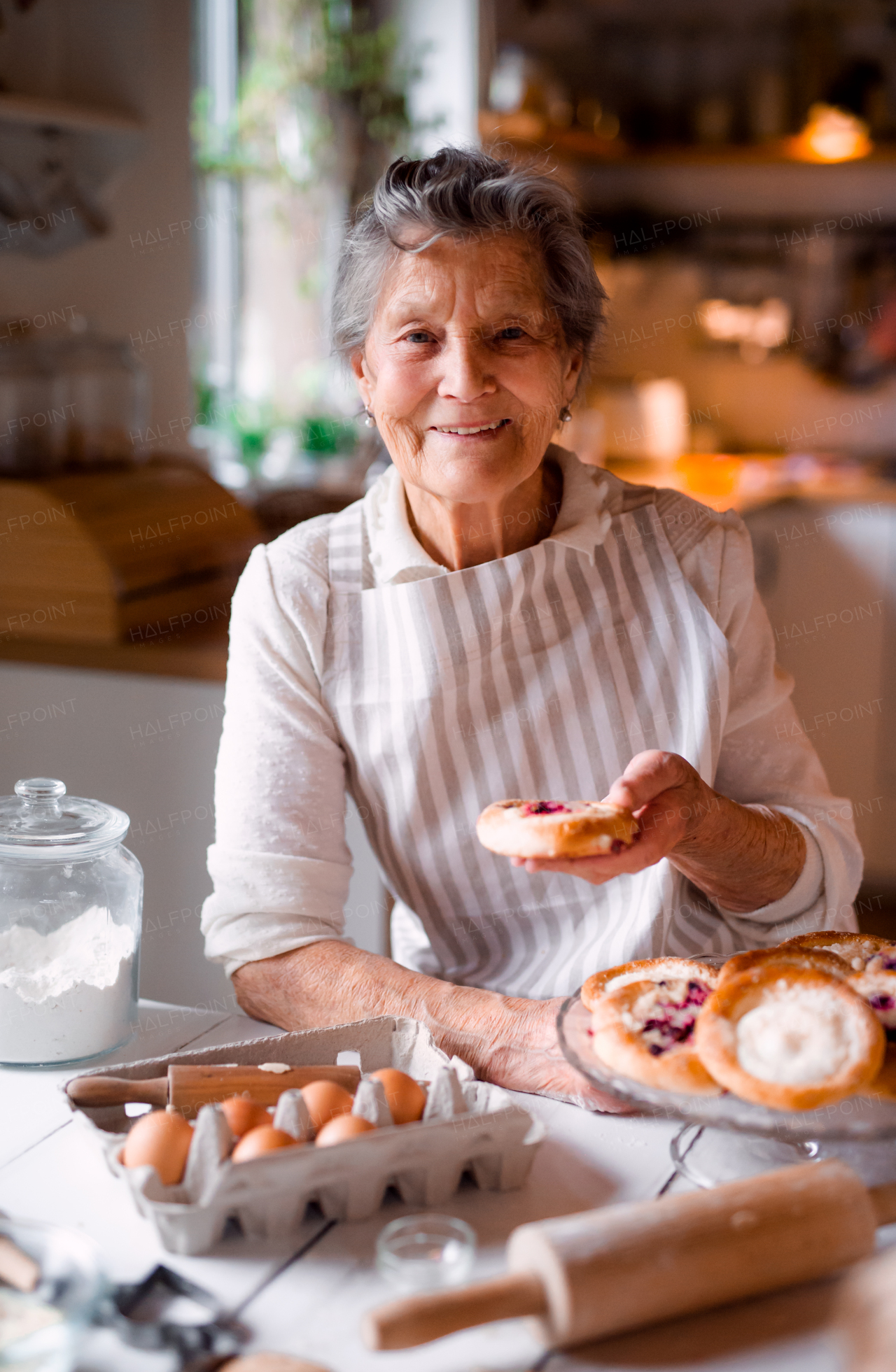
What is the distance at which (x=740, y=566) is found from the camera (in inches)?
55.7

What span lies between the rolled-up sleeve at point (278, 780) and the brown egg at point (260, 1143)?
0.39 meters

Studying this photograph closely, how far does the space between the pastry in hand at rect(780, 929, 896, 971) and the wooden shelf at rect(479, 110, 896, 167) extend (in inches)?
109

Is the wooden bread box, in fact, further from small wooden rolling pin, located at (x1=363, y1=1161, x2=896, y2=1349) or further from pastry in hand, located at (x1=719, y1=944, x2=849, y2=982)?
small wooden rolling pin, located at (x1=363, y1=1161, x2=896, y2=1349)

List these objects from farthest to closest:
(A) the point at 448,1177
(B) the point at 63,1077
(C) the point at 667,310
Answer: (C) the point at 667,310 → (B) the point at 63,1077 → (A) the point at 448,1177

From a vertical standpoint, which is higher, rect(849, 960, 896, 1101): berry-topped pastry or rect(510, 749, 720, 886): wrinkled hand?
rect(510, 749, 720, 886): wrinkled hand

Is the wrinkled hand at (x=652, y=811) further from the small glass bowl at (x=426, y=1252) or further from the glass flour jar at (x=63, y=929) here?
the glass flour jar at (x=63, y=929)

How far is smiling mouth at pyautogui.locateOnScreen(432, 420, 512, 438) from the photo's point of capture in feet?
4.19

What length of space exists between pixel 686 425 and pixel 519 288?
2898 millimetres

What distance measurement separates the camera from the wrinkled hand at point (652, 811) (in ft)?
3.23

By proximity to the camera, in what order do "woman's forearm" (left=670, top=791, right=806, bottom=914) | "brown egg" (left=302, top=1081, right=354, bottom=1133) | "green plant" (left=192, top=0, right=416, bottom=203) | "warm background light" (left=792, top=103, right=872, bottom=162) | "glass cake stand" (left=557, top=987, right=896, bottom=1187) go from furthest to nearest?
"warm background light" (left=792, top=103, right=872, bottom=162)
"green plant" (left=192, top=0, right=416, bottom=203)
"woman's forearm" (left=670, top=791, right=806, bottom=914)
"brown egg" (left=302, top=1081, right=354, bottom=1133)
"glass cake stand" (left=557, top=987, right=896, bottom=1187)

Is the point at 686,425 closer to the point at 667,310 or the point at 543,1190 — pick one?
the point at 667,310

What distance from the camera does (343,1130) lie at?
0.85 metres

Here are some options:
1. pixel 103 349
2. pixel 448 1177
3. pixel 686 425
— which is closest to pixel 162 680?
pixel 103 349

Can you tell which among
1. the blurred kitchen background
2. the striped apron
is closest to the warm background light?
the blurred kitchen background
